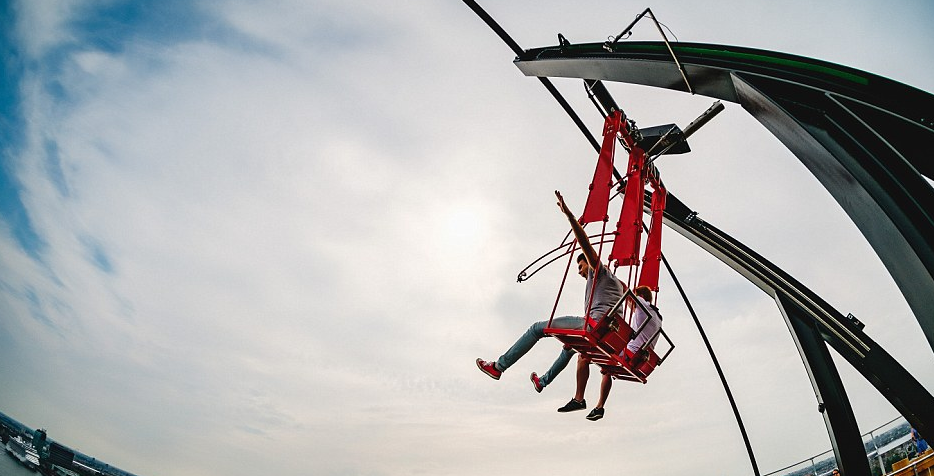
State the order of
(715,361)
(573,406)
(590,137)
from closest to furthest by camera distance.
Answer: (573,406) → (590,137) → (715,361)

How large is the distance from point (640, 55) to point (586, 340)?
323 cm

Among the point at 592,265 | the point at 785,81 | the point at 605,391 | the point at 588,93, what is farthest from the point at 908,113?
the point at 605,391

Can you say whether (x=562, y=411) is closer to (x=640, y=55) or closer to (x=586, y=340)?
(x=586, y=340)

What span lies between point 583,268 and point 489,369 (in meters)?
1.86

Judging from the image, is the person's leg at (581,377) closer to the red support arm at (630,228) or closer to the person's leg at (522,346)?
the person's leg at (522,346)

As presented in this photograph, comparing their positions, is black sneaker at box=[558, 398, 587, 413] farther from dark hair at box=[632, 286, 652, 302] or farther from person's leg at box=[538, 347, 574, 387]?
dark hair at box=[632, 286, 652, 302]

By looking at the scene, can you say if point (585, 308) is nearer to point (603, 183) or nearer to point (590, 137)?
point (603, 183)

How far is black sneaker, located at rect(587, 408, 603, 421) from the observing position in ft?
18.2

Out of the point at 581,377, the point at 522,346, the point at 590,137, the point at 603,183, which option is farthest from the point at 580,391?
the point at 590,137

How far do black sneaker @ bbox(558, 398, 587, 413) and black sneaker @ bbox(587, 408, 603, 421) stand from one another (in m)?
0.14

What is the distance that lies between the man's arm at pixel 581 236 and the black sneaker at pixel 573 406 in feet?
6.14

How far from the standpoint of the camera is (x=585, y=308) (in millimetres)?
4938

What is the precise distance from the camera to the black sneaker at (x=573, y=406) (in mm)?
5500

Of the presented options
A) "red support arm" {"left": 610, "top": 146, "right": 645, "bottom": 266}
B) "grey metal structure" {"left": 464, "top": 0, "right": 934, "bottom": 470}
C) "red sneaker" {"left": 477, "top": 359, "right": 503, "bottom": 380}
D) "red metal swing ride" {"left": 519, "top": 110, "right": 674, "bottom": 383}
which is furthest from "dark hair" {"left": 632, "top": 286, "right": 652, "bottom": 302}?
"grey metal structure" {"left": 464, "top": 0, "right": 934, "bottom": 470}
